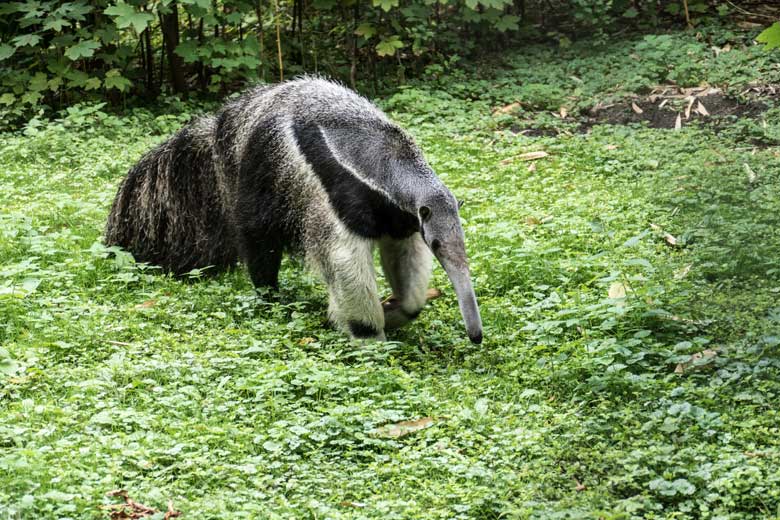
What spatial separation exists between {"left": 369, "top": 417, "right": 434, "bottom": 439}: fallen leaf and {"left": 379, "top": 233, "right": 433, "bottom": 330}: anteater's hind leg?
5.17 feet

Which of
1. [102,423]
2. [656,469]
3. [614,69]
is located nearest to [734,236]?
[656,469]

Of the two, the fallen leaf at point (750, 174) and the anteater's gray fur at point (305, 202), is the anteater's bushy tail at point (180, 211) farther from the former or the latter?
the fallen leaf at point (750, 174)

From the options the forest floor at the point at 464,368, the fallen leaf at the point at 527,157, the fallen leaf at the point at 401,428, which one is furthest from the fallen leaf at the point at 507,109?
the fallen leaf at the point at 401,428

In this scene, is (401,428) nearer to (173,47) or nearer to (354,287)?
(354,287)

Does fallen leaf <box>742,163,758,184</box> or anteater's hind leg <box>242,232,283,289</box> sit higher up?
fallen leaf <box>742,163,758,184</box>

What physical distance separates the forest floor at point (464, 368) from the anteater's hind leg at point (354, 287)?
0.61 ft

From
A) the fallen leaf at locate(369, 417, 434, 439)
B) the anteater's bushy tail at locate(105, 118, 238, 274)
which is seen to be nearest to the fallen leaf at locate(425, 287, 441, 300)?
the anteater's bushy tail at locate(105, 118, 238, 274)

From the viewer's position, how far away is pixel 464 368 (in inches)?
231

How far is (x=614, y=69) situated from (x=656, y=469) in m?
8.52

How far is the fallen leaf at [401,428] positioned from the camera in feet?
15.8

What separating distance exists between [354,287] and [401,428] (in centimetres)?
142

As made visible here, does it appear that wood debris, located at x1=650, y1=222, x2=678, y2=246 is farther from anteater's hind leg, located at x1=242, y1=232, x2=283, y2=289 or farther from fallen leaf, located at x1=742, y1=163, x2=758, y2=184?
anteater's hind leg, located at x1=242, y1=232, x2=283, y2=289

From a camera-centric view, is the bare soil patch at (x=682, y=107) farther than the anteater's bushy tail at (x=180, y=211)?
Yes

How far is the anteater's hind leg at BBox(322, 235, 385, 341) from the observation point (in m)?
6.11
